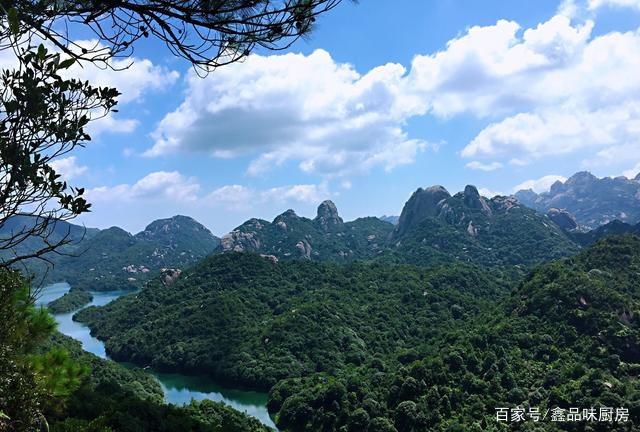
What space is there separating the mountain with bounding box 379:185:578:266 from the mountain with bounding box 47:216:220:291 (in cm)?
8274

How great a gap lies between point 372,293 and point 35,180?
7069 cm

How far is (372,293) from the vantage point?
235ft

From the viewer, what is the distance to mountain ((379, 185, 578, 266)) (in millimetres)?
102375

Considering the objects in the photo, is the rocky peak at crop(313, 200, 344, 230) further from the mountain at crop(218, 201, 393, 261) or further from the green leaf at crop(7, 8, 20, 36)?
the green leaf at crop(7, 8, 20, 36)

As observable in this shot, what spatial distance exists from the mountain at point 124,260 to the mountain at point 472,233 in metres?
82.7

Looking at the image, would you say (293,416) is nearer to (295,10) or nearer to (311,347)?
(311,347)

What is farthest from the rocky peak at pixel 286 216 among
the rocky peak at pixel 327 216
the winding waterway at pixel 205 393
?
the winding waterway at pixel 205 393

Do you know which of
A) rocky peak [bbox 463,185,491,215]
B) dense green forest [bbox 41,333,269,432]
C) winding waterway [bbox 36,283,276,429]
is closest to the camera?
dense green forest [bbox 41,333,269,432]

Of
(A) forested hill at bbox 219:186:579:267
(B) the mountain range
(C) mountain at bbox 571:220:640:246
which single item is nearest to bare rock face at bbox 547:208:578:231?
(B) the mountain range

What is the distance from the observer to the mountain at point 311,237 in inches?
4924

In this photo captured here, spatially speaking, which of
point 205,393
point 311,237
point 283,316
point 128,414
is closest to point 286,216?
point 311,237

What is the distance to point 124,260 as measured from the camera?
15112cm

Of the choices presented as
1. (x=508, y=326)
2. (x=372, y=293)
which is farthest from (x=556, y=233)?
(x=508, y=326)

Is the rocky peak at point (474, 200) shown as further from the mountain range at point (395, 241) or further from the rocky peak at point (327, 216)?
the rocky peak at point (327, 216)
